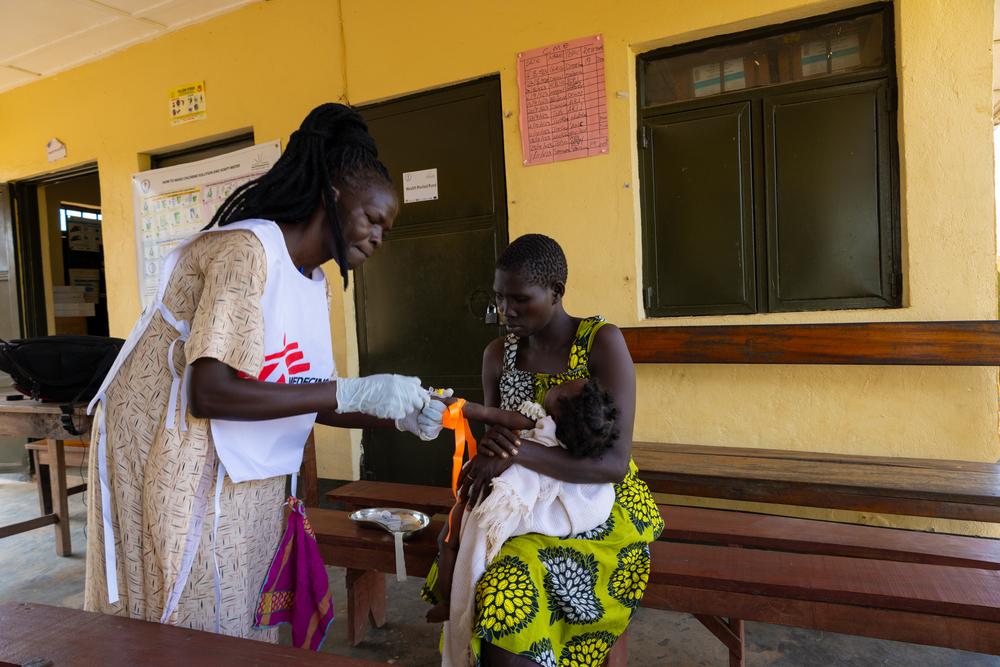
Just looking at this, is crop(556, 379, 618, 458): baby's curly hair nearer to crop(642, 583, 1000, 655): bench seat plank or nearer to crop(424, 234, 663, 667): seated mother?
crop(424, 234, 663, 667): seated mother

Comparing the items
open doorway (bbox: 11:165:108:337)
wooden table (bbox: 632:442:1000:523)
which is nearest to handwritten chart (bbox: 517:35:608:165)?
wooden table (bbox: 632:442:1000:523)

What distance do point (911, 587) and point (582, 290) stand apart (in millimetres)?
2205

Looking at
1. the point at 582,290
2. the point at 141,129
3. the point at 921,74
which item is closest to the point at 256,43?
the point at 141,129

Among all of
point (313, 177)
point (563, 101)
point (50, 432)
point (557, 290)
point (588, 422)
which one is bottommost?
point (50, 432)

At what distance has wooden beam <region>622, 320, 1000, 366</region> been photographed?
2.68 metres

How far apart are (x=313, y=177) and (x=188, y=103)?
433 cm

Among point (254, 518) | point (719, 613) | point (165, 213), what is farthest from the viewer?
point (165, 213)

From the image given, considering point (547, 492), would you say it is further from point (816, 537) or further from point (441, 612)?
point (816, 537)

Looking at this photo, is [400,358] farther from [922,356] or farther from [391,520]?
[922,356]

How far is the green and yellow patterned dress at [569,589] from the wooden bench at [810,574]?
0.18 meters

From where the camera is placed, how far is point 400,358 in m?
4.29

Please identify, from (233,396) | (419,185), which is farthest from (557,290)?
(419,185)

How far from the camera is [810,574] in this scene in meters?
1.73

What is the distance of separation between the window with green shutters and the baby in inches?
76.5
